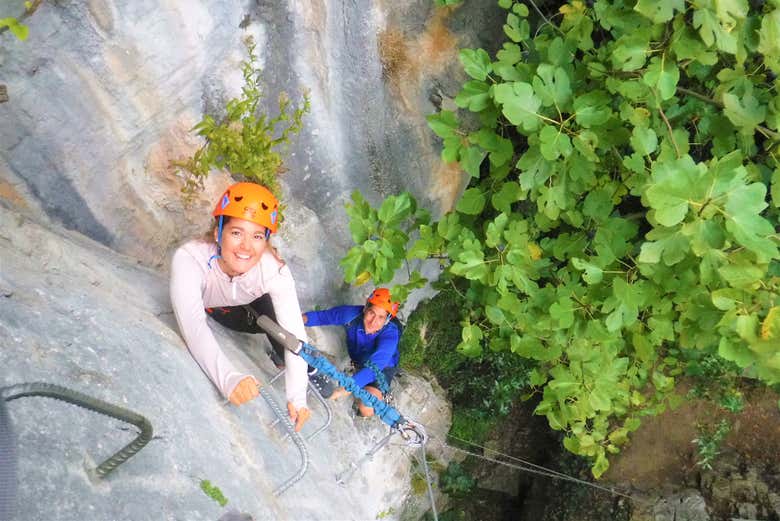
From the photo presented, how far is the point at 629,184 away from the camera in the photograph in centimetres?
308

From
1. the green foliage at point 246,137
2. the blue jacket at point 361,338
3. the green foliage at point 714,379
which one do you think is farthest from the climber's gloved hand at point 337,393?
the green foliage at point 714,379

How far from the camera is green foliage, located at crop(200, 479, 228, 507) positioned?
7.34 ft

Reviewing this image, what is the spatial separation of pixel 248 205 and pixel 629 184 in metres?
1.92

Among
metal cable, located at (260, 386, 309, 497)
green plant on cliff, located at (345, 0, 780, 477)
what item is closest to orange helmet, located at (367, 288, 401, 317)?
green plant on cliff, located at (345, 0, 780, 477)

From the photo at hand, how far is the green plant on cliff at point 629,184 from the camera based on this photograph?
2.24 meters

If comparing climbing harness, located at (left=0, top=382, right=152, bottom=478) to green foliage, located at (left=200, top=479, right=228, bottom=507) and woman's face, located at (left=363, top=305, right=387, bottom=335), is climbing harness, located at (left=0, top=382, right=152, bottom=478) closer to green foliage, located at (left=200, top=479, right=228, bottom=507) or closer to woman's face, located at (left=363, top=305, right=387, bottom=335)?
green foliage, located at (left=200, top=479, right=228, bottom=507)

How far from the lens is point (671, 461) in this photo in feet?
19.9

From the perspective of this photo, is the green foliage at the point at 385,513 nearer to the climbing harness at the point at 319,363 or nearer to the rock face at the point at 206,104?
the rock face at the point at 206,104

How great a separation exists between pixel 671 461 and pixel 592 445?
7.37 feet

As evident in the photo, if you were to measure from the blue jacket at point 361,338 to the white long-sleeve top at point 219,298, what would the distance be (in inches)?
37.5

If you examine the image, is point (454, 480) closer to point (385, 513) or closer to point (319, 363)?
point (385, 513)

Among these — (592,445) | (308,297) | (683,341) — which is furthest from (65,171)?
(592,445)

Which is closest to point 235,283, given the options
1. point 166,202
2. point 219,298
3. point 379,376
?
point 219,298

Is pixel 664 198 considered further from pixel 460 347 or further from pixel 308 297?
pixel 308 297
